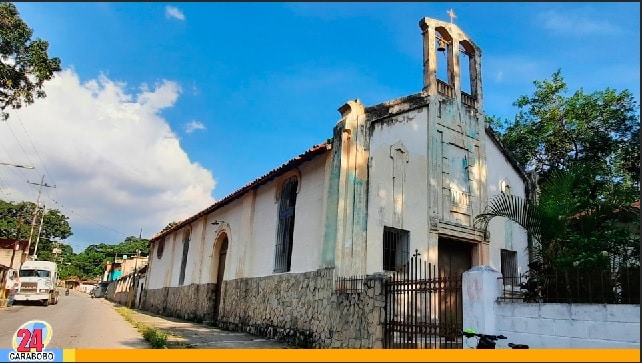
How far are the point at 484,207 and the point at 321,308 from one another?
6195 millimetres

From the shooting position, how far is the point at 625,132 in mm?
16828

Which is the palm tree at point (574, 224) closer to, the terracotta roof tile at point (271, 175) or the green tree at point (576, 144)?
the green tree at point (576, 144)

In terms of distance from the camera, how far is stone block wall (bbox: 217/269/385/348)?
29.4ft

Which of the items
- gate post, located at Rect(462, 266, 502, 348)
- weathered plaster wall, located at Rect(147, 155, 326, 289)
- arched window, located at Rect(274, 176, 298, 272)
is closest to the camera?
gate post, located at Rect(462, 266, 502, 348)

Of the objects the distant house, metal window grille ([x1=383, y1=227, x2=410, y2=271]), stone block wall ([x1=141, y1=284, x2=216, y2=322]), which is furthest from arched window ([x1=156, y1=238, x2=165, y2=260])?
metal window grille ([x1=383, y1=227, x2=410, y2=271])

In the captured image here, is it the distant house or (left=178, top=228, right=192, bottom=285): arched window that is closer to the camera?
the distant house

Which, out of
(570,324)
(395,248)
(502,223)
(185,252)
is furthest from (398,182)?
(185,252)

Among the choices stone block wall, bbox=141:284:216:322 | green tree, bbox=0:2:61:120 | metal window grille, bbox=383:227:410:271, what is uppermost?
green tree, bbox=0:2:61:120

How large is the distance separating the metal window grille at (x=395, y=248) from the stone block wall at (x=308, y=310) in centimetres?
178

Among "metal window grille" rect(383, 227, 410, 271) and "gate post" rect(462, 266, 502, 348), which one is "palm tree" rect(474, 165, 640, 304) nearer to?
"gate post" rect(462, 266, 502, 348)

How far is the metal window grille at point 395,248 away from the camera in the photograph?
36.9 ft

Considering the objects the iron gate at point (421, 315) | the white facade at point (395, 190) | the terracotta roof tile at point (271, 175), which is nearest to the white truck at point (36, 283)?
the terracotta roof tile at point (271, 175)

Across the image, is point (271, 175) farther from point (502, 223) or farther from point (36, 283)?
point (36, 283)

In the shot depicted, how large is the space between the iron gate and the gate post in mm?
210
